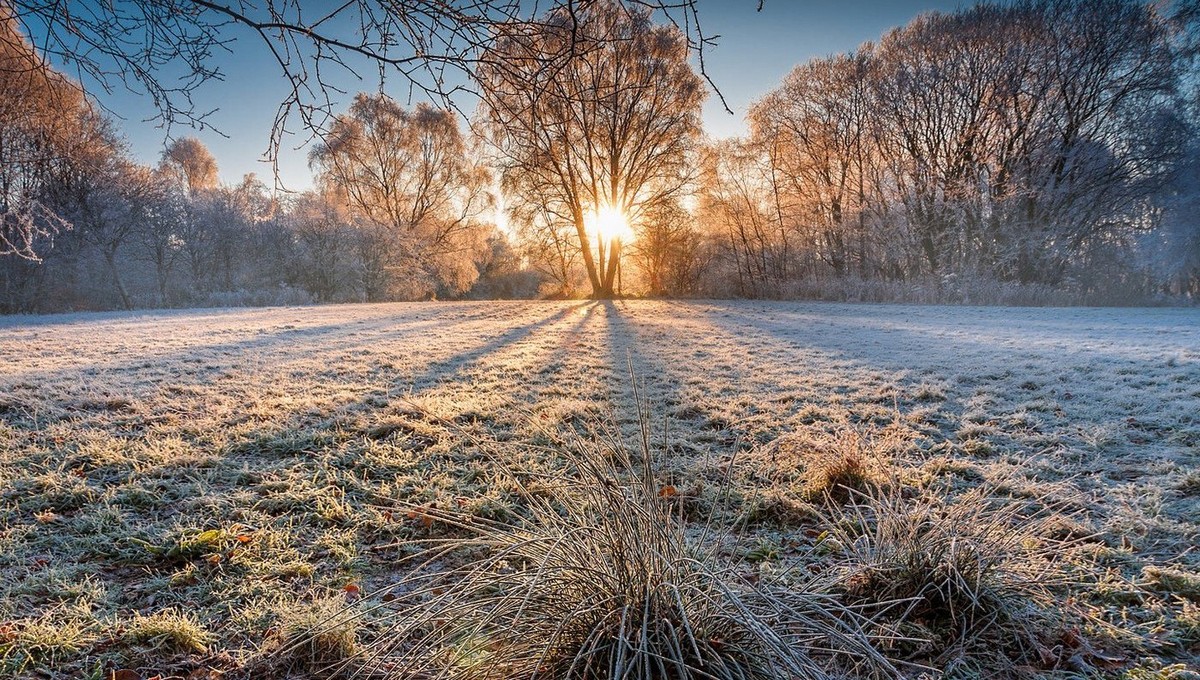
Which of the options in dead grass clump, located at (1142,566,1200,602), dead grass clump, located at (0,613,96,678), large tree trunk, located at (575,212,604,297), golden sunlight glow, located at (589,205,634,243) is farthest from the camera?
golden sunlight glow, located at (589,205,634,243)

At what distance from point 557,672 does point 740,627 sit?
1.49ft

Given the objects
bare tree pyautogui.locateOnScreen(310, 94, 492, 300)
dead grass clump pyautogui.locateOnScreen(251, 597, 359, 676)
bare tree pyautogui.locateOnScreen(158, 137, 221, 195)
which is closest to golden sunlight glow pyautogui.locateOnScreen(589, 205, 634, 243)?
bare tree pyautogui.locateOnScreen(310, 94, 492, 300)

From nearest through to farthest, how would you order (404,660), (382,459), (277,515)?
(404,660) < (277,515) < (382,459)

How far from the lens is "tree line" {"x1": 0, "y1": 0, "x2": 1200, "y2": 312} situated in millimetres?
15586

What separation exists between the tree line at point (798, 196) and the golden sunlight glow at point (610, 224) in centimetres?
12

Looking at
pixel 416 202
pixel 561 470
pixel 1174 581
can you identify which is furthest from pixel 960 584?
pixel 416 202

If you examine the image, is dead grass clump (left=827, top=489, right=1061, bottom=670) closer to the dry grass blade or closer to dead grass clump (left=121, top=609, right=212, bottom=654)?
the dry grass blade

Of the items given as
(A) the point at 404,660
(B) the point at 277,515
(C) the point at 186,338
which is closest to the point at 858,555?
(A) the point at 404,660

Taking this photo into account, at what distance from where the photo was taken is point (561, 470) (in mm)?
2330

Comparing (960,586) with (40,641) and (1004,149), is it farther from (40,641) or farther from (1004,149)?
(1004,149)

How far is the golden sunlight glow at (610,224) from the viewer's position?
69.1 ft

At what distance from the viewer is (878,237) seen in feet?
65.5

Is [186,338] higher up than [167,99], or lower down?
lower down

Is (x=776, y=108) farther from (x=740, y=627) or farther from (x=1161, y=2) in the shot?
(x=740, y=627)
